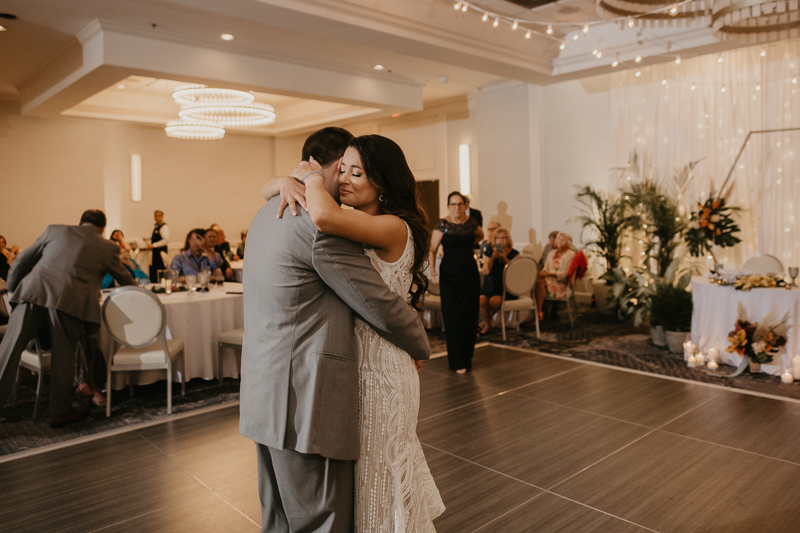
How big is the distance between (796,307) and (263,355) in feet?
16.8

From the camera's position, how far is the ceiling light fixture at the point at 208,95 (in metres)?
7.24

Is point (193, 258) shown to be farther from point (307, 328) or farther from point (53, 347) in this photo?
point (307, 328)

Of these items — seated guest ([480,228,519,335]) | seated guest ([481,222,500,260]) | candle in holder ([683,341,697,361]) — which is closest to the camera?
candle in holder ([683,341,697,361])

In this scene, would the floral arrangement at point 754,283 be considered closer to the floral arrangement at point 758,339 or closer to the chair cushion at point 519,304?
the floral arrangement at point 758,339

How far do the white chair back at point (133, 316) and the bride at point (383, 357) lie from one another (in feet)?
9.52

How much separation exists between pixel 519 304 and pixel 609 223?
2.41 metres

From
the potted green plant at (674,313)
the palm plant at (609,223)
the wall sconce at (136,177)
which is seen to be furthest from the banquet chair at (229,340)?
the wall sconce at (136,177)

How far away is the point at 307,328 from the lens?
5.14 ft

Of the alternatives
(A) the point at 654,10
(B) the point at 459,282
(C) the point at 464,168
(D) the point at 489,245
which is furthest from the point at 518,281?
(C) the point at 464,168

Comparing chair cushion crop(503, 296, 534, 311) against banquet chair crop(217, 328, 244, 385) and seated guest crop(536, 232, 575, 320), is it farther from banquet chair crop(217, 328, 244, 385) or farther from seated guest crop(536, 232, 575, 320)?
banquet chair crop(217, 328, 244, 385)

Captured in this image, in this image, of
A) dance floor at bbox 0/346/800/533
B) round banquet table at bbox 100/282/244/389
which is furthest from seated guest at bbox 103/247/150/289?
dance floor at bbox 0/346/800/533

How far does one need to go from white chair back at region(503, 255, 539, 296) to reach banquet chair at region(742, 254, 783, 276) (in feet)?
7.38

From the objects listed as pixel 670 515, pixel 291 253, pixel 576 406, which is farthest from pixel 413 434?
pixel 576 406

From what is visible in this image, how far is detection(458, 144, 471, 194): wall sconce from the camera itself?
35.0ft
